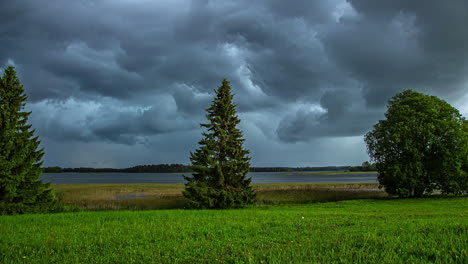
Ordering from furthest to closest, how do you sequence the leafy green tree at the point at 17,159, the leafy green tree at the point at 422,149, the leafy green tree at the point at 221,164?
the leafy green tree at the point at 422,149, the leafy green tree at the point at 221,164, the leafy green tree at the point at 17,159

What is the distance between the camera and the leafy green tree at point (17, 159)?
881 inches

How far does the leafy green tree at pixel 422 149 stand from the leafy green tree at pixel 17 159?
119 ft

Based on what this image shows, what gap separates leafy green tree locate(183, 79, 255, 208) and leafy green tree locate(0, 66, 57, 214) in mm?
12758

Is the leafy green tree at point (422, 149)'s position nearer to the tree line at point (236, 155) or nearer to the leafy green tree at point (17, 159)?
the tree line at point (236, 155)

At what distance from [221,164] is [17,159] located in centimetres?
1737

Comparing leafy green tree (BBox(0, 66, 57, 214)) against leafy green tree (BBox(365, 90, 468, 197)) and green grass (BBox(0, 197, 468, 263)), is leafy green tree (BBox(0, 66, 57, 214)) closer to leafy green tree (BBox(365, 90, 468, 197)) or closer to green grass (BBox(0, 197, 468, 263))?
green grass (BBox(0, 197, 468, 263))

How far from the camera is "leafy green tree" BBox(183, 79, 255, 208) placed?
26906 mm

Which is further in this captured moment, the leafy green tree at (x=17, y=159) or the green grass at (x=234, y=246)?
the leafy green tree at (x=17, y=159)

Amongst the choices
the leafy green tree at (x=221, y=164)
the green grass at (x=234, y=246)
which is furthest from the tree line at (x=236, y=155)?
the green grass at (x=234, y=246)

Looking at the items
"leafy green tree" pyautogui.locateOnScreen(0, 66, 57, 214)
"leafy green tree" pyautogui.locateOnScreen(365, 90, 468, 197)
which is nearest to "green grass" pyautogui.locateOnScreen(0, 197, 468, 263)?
"leafy green tree" pyautogui.locateOnScreen(0, 66, 57, 214)

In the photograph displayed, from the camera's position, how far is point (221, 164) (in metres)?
27.7

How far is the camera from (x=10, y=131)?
23.1 metres

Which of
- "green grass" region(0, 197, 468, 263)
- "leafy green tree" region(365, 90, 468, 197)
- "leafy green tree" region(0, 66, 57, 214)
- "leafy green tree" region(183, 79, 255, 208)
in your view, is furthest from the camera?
"leafy green tree" region(365, 90, 468, 197)

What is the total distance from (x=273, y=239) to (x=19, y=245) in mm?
7514
